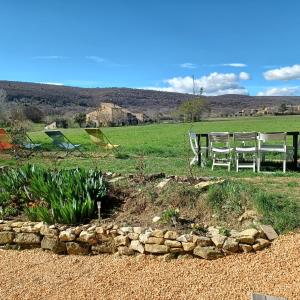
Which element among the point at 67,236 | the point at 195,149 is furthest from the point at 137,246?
the point at 195,149

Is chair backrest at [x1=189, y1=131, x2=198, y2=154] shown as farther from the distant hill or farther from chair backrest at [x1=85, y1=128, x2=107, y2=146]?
the distant hill

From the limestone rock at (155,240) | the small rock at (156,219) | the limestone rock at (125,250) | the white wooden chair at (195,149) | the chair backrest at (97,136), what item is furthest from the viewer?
the chair backrest at (97,136)

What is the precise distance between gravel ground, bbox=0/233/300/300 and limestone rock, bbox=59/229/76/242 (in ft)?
0.89

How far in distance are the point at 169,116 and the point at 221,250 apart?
5605 centimetres

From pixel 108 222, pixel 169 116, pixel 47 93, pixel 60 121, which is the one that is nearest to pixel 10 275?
pixel 108 222

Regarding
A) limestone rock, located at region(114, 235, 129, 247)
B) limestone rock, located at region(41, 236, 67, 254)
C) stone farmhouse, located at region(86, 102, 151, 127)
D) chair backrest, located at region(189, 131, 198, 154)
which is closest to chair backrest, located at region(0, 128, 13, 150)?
chair backrest, located at region(189, 131, 198, 154)

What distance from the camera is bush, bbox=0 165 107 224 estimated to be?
221 inches

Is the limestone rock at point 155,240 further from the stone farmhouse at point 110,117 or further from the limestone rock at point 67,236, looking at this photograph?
the stone farmhouse at point 110,117

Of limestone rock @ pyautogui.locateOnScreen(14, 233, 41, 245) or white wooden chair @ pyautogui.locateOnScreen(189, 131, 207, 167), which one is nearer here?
limestone rock @ pyautogui.locateOnScreen(14, 233, 41, 245)

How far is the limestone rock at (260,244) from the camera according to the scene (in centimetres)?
470

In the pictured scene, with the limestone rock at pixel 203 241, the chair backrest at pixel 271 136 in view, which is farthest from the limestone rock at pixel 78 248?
the chair backrest at pixel 271 136

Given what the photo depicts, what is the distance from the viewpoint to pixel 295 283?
401 centimetres

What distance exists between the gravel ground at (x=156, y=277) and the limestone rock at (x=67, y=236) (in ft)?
0.89

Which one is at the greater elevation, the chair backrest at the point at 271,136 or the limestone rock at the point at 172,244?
the chair backrest at the point at 271,136
